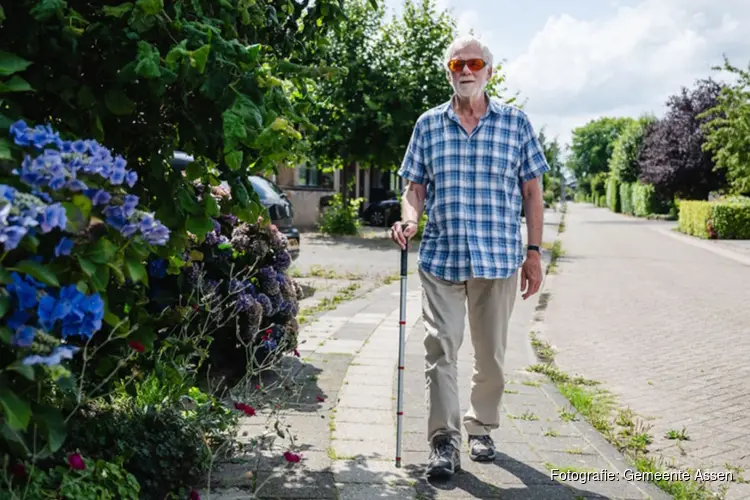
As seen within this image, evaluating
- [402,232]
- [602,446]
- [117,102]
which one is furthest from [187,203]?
[602,446]

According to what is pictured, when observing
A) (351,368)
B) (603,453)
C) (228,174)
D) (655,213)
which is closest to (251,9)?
(228,174)

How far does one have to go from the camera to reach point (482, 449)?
14.2ft

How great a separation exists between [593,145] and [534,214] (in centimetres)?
13813

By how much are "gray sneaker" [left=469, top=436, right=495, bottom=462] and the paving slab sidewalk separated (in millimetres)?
53

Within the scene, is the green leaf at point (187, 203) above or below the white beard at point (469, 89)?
below

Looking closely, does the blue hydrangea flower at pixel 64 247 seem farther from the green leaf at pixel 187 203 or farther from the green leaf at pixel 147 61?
the green leaf at pixel 187 203

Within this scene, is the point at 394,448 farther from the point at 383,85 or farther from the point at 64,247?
the point at 383,85

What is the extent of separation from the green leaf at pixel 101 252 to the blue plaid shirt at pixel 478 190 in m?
2.43

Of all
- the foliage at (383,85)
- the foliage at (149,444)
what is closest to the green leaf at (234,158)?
the foliage at (149,444)

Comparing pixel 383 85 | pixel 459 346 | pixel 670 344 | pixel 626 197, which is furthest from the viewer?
pixel 626 197

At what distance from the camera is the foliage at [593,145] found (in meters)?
134

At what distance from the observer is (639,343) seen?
8680 mm

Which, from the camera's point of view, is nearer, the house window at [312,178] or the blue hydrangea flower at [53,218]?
the blue hydrangea flower at [53,218]

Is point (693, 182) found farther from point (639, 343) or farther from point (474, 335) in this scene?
point (474, 335)
